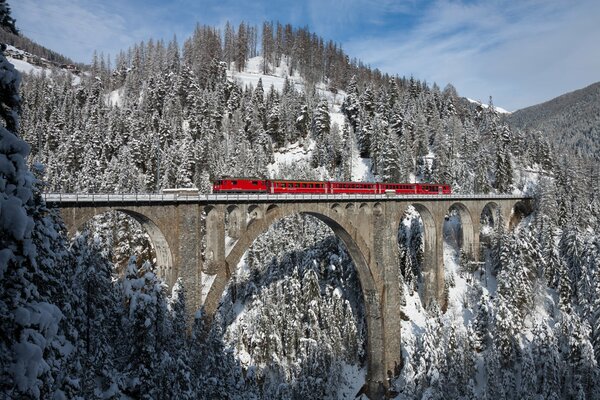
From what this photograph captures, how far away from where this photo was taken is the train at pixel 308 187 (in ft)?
89.8

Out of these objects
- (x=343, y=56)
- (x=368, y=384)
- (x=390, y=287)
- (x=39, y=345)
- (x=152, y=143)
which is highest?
(x=343, y=56)

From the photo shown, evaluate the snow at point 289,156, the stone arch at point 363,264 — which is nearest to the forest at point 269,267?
the snow at point 289,156

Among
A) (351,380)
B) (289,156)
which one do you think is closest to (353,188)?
(351,380)

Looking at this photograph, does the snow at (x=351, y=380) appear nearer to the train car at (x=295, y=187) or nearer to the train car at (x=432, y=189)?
the train car at (x=295, y=187)

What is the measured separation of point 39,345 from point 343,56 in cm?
14485

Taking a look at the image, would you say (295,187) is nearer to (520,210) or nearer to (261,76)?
(520,210)

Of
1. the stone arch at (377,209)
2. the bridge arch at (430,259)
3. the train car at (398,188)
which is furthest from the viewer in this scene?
the bridge arch at (430,259)

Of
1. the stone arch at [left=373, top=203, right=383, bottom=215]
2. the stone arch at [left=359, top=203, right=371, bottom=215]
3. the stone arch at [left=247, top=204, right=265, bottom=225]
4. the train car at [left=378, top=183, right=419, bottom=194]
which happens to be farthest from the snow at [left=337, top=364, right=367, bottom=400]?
the stone arch at [left=247, top=204, right=265, bottom=225]

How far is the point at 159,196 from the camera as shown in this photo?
20.6 m

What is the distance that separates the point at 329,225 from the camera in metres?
33.7

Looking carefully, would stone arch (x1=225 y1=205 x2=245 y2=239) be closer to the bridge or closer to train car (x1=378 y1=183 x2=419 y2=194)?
the bridge

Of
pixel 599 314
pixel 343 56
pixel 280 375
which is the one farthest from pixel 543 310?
pixel 343 56

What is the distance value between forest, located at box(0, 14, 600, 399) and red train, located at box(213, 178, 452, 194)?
894cm

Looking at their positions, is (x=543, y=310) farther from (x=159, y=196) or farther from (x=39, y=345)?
(x=39, y=345)
